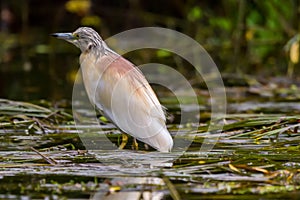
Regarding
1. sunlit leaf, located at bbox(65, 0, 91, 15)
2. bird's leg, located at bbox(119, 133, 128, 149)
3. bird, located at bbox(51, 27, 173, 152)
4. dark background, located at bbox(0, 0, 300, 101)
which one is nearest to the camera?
bird, located at bbox(51, 27, 173, 152)

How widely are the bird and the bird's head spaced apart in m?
0.13

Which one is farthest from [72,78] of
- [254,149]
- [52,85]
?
[254,149]

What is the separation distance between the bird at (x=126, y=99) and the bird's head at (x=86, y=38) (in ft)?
0.43

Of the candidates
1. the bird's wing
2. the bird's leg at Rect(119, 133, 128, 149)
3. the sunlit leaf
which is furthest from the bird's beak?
the sunlit leaf

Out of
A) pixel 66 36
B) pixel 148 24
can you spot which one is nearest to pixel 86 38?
pixel 66 36

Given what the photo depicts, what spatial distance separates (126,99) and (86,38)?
2.18 ft

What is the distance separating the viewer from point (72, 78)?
966 cm

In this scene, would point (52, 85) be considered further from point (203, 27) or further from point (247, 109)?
point (203, 27)

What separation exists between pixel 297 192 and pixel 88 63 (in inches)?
71.7

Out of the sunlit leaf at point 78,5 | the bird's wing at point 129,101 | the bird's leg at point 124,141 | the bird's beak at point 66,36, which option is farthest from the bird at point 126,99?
the sunlit leaf at point 78,5

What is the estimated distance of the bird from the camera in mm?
4668

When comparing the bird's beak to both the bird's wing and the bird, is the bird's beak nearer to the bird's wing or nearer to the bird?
the bird

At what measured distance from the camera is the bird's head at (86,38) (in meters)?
5.19

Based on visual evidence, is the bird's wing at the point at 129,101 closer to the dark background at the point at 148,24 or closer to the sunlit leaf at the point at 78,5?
the dark background at the point at 148,24
